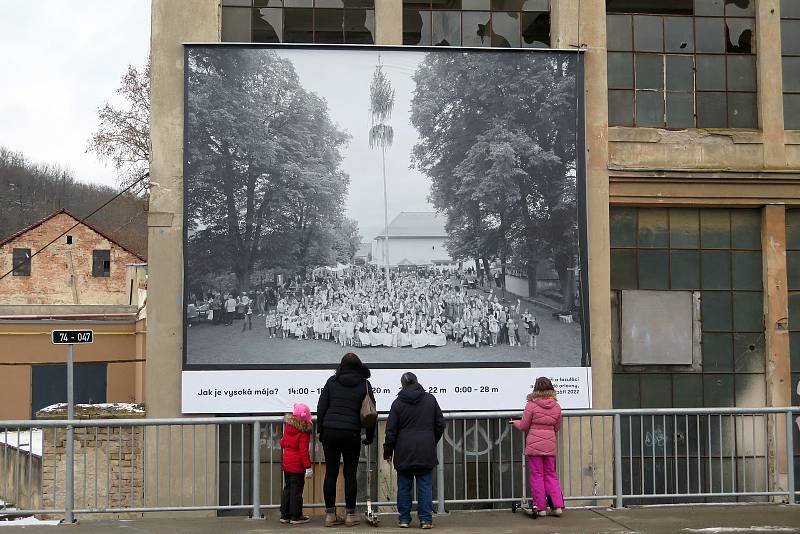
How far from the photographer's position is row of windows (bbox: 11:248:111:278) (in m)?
45.8

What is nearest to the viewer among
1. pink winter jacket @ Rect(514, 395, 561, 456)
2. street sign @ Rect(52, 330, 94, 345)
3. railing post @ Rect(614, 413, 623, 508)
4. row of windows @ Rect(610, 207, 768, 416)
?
pink winter jacket @ Rect(514, 395, 561, 456)

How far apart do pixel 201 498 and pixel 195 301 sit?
2737 mm

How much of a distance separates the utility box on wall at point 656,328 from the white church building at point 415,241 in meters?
2.96

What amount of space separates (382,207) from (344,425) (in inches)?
162

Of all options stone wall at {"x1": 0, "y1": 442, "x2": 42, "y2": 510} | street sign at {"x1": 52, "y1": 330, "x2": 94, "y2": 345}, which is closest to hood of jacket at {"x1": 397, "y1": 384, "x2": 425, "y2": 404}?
stone wall at {"x1": 0, "y1": 442, "x2": 42, "y2": 510}

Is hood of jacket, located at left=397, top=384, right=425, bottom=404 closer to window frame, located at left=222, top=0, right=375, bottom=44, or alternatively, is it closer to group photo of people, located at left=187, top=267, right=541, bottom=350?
group photo of people, located at left=187, top=267, right=541, bottom=350

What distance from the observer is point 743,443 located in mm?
13156

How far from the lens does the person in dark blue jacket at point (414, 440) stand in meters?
9.74

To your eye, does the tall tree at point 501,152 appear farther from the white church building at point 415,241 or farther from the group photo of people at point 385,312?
the group photo of people at point 385,312

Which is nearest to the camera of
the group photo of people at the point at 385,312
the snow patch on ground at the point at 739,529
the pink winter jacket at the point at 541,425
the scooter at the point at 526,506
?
the snow patch on ground at the point at 739,529

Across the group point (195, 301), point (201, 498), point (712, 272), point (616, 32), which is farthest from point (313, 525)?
point (616, 32)

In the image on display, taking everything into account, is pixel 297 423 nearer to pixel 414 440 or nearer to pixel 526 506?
pixel 414 440

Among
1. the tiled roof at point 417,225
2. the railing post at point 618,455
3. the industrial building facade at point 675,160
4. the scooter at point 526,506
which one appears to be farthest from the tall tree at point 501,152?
the scooter at point 526,506

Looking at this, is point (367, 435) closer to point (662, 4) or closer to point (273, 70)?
point (273, 70)
